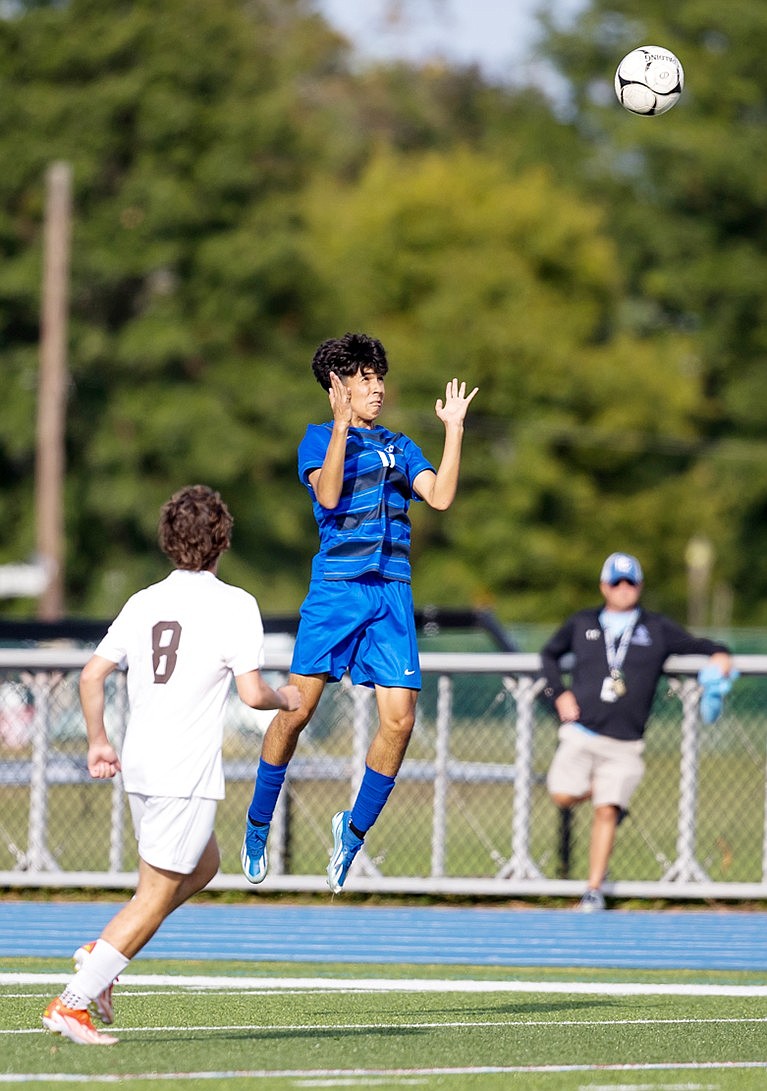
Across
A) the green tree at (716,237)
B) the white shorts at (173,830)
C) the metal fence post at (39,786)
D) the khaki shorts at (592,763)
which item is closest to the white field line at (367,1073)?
the white shorts at (173,830)

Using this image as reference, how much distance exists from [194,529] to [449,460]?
60.4 inches

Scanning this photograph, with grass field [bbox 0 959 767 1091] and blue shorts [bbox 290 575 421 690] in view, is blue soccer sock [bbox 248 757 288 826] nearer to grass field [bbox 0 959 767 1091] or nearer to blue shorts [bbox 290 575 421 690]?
blue shorts [bbox 290 575 421 690]

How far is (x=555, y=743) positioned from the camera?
12938 millimetres

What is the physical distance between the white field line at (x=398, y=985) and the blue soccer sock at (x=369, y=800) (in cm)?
106

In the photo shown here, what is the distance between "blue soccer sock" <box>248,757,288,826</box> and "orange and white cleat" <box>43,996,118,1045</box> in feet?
6.58

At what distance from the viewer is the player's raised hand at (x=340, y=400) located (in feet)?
25.8

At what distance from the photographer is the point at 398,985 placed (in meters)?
9.30

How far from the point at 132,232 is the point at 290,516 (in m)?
6.92

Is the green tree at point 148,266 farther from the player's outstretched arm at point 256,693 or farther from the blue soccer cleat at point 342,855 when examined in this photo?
the player's outstretched arm at point 256,693

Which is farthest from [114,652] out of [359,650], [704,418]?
[704,418]

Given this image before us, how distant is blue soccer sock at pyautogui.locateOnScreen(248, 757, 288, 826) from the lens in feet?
28.0

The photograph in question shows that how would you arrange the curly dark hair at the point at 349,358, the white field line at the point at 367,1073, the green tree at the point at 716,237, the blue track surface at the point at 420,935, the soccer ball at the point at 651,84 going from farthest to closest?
the green tree at the point at 716,237, the blue track surface at the point at 420,935, the soccer ball at the point at 651,84, the curly dark hair at the point at 349,358, the white field line at the point at 367,1073

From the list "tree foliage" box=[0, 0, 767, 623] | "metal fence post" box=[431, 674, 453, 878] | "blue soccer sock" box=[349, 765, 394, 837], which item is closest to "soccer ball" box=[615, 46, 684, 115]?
"blue soccer sock" box=[349, 765, 394, 837]

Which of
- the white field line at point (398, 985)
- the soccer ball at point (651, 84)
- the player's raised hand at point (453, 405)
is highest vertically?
the soccer ball at point (651, 84)
